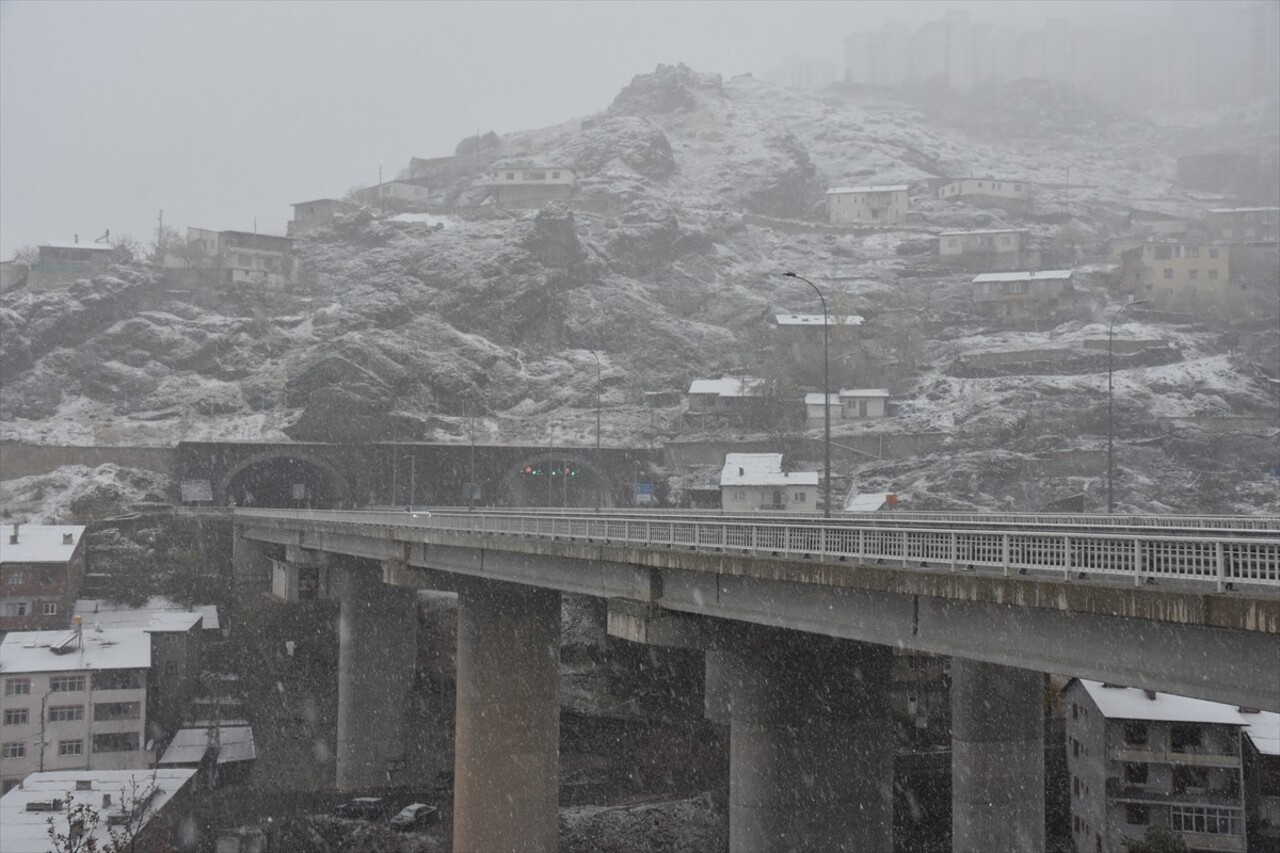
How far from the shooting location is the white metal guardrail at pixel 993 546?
13320 mm

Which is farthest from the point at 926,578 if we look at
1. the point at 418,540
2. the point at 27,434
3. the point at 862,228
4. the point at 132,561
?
the point at 862,228

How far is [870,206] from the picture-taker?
18150 centimetres

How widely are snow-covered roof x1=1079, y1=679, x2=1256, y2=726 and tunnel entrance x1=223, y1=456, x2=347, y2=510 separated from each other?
70031 mm

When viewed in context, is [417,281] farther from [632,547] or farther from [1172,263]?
[632,547]

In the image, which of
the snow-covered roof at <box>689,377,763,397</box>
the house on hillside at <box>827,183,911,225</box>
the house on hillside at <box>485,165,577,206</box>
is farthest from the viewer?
the house on hillside at <box>827,183,911,225</box>

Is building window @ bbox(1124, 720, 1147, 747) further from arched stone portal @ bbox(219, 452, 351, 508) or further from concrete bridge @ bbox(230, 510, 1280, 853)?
arched stone portal @ bbox(219, 452, 351, 508)

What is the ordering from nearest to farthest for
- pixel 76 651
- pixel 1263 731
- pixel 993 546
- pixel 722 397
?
pixel 993 546
pixel 1263 731
pixel 76 651
pixel 722 397

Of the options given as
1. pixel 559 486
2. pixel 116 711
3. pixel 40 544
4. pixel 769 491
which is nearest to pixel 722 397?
pixel 559 486

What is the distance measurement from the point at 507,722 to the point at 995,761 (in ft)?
55.1

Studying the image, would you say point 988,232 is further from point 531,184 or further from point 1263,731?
point 1263,731

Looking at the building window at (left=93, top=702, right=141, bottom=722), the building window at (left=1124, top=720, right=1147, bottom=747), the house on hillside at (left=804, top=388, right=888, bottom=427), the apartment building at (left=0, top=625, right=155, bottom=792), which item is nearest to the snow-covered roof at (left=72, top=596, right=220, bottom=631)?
the apartment building at (left=0, top=625, right=155, bottom=792)

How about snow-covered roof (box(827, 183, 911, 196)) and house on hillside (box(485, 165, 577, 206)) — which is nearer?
house on hillside (box(485, 165, 577, 206))

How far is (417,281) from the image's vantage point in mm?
144000

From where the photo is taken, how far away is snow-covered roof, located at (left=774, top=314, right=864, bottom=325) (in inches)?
5177
